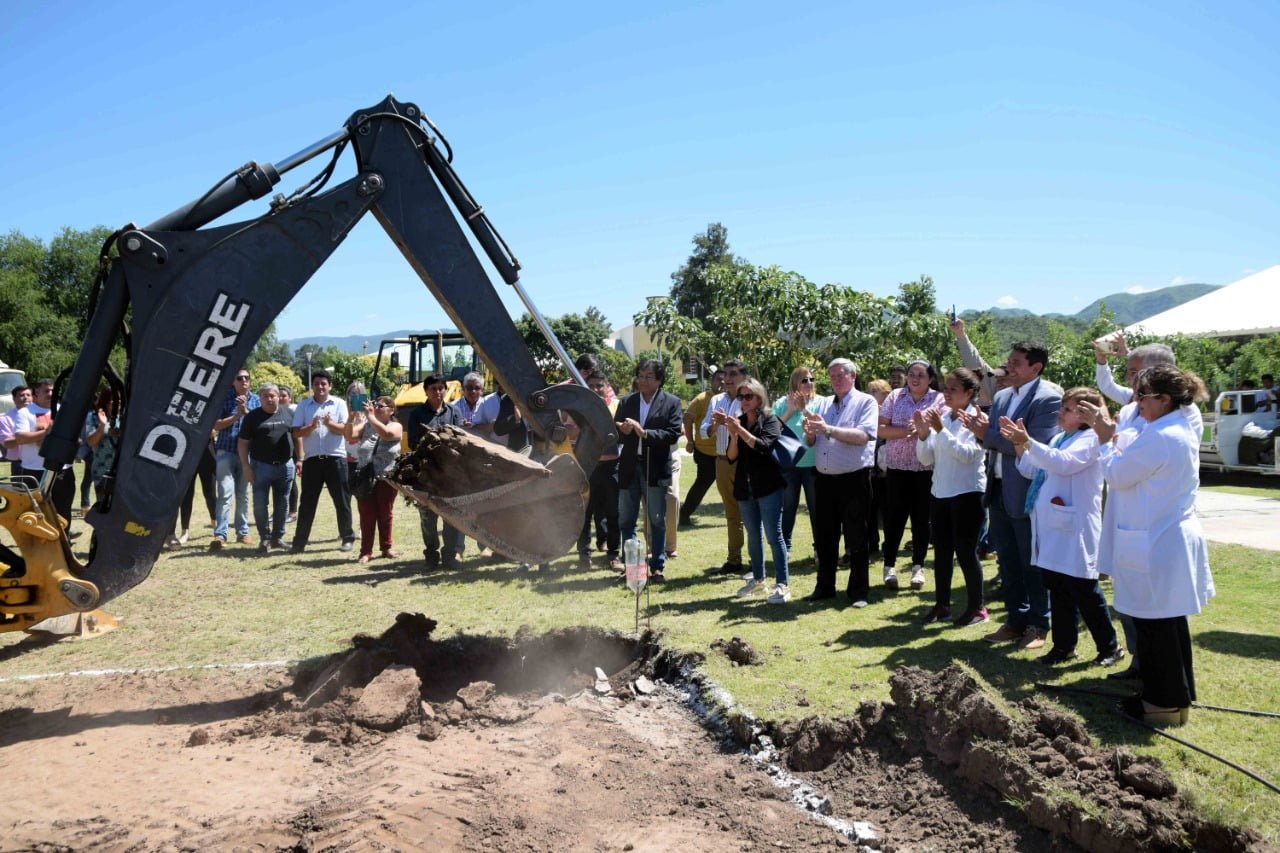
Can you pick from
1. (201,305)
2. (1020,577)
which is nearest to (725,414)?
(1020,577)

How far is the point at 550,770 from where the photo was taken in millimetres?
4910

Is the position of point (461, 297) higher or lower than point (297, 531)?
higher

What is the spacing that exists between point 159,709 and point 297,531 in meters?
5.98

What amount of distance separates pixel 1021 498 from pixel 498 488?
3.91 m

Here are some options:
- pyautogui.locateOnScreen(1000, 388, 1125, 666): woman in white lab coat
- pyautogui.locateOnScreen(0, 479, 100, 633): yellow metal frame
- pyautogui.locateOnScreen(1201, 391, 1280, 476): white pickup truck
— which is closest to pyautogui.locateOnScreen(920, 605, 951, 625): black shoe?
pyautogui.locateOnScreen(1000, 388, 1125, 666): woman in white lab coat

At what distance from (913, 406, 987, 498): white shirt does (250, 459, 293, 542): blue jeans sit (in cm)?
837

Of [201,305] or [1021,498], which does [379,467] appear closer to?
[201,305]

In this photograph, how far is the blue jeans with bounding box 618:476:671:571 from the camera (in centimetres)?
942

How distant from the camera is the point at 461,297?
19.5ft

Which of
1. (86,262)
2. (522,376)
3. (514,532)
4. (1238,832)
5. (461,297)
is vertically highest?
(86,262)

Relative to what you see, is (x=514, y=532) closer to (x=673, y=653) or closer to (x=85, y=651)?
(x=673, y=653)

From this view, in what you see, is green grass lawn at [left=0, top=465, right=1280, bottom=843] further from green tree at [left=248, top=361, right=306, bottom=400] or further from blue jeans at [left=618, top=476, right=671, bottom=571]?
green tree at [left=248, top=361, right=306, bottom=400]

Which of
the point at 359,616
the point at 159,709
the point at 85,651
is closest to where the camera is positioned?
the point at 159,709

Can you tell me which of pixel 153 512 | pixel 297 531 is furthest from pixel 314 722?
pixel 297 531
